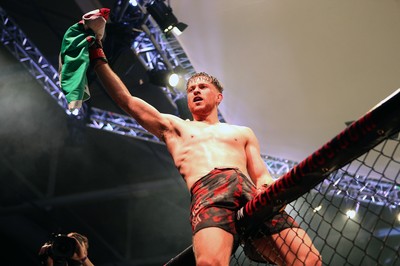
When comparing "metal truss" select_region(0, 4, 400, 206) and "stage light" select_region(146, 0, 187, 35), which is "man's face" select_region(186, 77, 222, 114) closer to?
"stage light" select_region(146, 0, 187, 35)

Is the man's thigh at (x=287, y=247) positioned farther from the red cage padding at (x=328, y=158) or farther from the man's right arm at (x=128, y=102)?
the man's right arm at (x=128, y=102)

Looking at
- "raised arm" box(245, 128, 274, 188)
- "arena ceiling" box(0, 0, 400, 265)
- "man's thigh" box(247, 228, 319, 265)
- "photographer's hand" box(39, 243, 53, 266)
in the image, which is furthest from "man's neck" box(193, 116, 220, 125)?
"arena ceiling" box(0, 0, 400, 265)

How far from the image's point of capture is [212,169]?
2203 mm

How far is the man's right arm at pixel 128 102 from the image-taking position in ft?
7.77

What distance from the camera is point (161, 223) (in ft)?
29.2

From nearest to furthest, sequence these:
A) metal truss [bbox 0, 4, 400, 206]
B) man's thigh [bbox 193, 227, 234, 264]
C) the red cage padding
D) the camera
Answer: the red cage padding < man's thigh [bbox 193, 227, 234, 264] < the camera < metal truss [bbox 0, 4, 400, 206]

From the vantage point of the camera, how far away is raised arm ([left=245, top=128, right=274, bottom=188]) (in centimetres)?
239

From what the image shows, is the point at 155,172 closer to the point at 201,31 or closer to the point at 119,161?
the point at 119,161

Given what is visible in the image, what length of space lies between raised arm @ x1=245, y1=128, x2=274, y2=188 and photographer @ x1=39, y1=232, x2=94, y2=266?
3.69ft

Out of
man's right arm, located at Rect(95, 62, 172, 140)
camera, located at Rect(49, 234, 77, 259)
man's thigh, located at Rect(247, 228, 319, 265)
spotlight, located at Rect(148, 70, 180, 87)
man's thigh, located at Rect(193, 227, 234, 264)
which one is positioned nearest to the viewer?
man's thigh, located at Rect(193, 227, 234, 264)

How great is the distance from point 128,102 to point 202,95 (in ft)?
1.53

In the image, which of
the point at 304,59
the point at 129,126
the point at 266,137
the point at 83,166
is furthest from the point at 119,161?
the point at 304,59

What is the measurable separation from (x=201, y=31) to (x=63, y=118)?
3.08 metres

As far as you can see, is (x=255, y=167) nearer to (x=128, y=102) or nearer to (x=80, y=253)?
(x=128, y=102)
